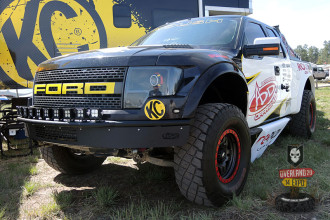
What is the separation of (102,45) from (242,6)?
14.2 feet

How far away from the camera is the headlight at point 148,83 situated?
2025 mm

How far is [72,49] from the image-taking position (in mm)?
5867

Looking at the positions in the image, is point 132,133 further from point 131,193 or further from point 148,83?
point 131,193

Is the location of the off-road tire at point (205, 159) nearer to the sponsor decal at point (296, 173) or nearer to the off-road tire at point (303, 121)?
the sponsor decal at point (296, 173)

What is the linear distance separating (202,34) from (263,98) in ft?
3.22

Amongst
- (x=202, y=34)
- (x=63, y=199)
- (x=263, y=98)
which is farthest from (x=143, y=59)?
(x=263, y=98)

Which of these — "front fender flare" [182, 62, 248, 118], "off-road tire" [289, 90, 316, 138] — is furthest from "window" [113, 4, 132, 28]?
"front fender flare" [182, 62, 248, 118]

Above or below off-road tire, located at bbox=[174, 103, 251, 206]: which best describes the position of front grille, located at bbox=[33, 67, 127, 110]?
above

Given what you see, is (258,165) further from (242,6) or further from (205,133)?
(242,6)

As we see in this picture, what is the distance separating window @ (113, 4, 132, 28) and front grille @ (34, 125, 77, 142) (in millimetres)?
4421

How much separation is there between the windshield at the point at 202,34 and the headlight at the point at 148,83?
1054 mm

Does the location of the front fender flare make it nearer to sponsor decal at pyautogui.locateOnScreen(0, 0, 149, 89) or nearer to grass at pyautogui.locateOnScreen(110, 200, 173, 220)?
grass at pyautogui.locateOnScreen(110, 200, 173, 220)

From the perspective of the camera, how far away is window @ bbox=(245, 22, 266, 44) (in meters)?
3.33

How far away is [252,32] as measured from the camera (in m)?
3.53
